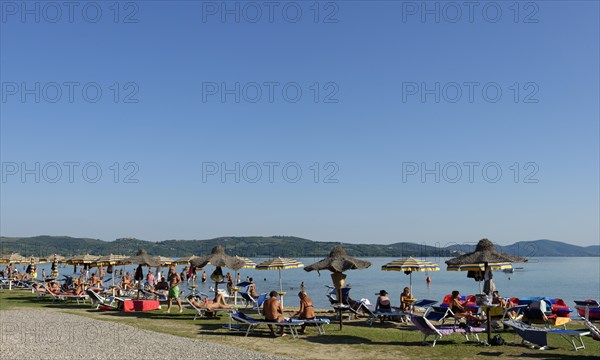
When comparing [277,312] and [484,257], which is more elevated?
[484,257]

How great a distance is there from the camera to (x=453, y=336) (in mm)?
12328

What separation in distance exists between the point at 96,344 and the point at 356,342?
5.72 meters

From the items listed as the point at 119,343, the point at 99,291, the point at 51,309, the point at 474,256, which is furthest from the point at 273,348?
the point at 99,291

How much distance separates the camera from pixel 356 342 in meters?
11.6

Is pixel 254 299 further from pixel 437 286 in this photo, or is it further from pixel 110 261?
pixel 437 286

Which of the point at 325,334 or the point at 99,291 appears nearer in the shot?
the point at 325,334

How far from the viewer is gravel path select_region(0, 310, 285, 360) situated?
9.88 meters

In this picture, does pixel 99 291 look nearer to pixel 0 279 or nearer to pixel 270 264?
pixel 270 264

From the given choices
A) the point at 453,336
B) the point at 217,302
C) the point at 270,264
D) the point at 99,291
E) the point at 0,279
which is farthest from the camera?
the point at 0,279

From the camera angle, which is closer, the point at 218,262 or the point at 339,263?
the point at 339,263

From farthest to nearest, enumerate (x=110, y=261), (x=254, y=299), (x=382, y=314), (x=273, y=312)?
(x=110, y=261)
(x=254, y=299)
(x=382, y=314)
(x=273, y=312)

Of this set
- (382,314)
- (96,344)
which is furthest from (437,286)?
(96,344)

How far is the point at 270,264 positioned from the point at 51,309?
8251 millimetres

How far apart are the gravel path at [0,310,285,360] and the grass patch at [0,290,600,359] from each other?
714mm
